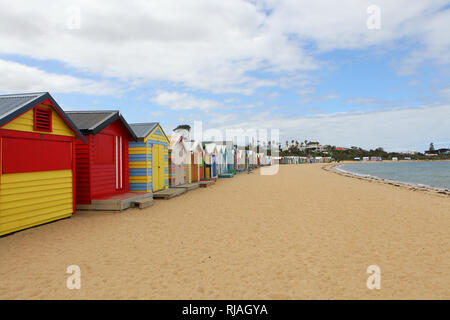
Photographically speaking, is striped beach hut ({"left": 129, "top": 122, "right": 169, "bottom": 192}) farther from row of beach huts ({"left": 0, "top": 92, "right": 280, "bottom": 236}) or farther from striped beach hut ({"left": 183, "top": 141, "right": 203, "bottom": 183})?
striped beach hut ({"left": 183, "top": 141, "right": 203, "bottom": 183})

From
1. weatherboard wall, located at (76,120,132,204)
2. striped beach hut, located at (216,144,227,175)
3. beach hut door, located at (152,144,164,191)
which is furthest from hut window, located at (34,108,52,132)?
striped beach hut, located at (216,144,227,175)

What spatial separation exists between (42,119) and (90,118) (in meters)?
2.94

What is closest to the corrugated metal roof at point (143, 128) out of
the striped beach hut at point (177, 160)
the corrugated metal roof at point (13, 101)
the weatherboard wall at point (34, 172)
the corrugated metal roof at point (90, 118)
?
the corrugated metal roof at point (90, 118)

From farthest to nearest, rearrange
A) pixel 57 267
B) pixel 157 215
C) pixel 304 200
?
pixel 304 200
pixel 157 215
pixel 57 267

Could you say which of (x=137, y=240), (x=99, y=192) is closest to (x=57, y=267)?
(x=137, y=240)

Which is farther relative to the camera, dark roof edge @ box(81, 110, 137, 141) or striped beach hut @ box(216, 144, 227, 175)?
striped beach hut @ box(216, 144, 227, 175)

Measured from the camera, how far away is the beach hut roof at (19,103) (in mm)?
6903

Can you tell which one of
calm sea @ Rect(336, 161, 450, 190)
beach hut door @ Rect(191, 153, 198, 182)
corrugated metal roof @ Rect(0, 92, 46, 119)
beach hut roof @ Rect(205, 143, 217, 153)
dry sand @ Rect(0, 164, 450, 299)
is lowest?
calm sea @ Rect(336, 161, 450, 190)

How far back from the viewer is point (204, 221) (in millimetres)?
8930

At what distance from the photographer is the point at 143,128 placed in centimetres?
1412

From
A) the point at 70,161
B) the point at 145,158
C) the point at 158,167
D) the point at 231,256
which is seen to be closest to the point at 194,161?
the point at 158,167

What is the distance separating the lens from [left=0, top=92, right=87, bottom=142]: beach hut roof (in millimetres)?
6903
